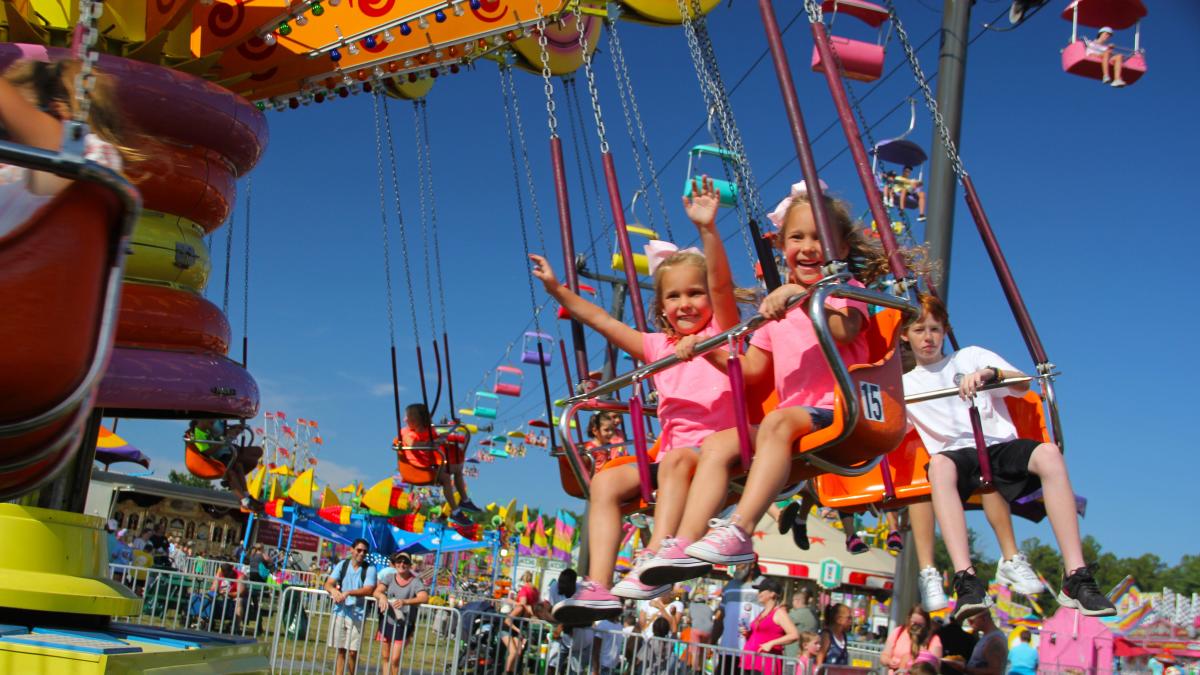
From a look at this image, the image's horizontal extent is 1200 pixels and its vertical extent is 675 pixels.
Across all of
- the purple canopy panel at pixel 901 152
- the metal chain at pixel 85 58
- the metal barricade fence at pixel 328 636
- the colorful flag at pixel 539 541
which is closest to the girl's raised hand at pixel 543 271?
the metal chain at pixel 85 58

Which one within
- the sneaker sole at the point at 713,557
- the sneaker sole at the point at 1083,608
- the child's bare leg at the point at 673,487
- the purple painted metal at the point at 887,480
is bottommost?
the sneaker sole at the point at 1083,608

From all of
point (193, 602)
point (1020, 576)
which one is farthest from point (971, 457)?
point (193, 602)

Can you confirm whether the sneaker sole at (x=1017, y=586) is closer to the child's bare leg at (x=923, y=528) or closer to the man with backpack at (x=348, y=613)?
the child's bare leg at (x=923, y=528)

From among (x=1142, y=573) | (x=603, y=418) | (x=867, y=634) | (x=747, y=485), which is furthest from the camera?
(x=1142, y=573)

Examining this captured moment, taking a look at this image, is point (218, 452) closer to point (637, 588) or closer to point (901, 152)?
point (637, 588)

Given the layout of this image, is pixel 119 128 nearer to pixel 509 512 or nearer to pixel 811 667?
pixel 811 667

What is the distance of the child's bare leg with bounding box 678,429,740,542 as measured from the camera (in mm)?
3461

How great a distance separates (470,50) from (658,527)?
10.1ft

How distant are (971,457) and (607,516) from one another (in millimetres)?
1425

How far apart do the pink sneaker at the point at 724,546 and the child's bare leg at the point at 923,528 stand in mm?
1645

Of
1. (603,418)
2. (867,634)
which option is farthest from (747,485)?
(867,634)

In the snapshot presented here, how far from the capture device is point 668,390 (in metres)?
4.14

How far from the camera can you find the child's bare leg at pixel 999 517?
167 inches

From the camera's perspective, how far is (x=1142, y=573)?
276ft
